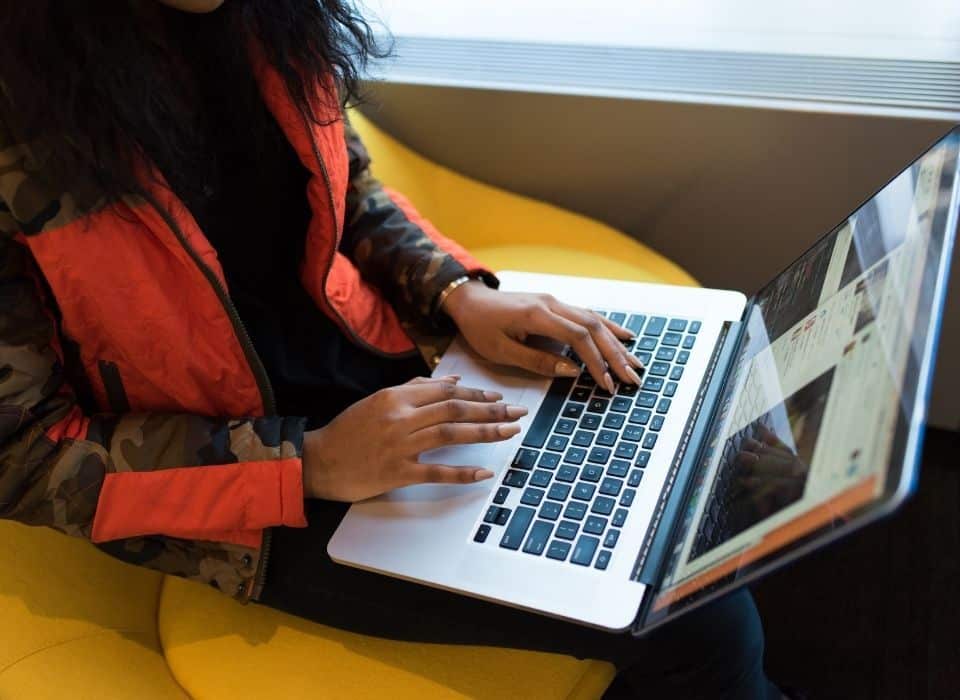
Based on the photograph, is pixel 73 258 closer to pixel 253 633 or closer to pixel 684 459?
pixel 253 633

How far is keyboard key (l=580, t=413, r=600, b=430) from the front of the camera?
0.94 m

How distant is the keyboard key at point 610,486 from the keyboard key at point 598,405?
0.31 ft

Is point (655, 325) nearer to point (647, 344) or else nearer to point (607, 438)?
point (647, 344)

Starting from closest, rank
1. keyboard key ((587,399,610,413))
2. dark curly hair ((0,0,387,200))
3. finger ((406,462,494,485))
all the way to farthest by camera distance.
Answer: dark curly hair ((0,0,387,200)) < finger ((406,462,494,485)) < keyboard key ((587,399,610,413))

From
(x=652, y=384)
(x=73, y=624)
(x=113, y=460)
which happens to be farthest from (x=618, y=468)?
(x=73, y=624)

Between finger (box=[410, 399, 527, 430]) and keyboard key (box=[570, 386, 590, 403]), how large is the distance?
98 millimetres

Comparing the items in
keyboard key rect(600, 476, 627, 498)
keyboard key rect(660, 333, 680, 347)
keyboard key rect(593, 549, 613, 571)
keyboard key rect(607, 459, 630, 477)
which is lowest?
keyboard key rect(593, 549, 613, 571)

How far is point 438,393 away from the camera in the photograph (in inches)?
Answer: 35.5

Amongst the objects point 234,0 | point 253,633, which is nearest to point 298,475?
point 253,633

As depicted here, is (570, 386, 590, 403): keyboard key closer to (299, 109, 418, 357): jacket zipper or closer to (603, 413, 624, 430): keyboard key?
(603, 413, 624, 430): keyboard key

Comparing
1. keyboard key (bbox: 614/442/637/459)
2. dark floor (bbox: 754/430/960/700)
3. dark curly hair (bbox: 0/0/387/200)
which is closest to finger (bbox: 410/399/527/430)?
keyboard key (bbox: 614/442/637/459)

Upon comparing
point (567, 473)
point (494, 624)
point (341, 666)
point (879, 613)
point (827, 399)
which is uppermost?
point (827, 399)

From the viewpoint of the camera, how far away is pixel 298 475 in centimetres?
87

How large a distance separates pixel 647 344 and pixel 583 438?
0.56ft
